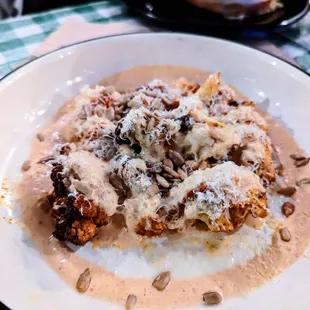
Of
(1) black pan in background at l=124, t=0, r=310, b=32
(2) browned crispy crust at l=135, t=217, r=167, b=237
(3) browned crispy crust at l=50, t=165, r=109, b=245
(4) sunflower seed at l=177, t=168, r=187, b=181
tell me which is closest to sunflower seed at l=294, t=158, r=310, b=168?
(4) sunflower seed at l=177, t=168, r=187, b=181

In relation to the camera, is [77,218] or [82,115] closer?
[77,218]

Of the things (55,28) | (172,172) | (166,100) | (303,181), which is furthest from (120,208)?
(55,28)

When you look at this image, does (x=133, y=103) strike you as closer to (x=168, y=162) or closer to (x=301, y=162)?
(x=168, y=162)

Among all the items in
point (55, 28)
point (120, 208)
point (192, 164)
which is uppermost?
point (192, 164)

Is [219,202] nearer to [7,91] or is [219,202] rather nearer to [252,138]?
→ [252,138]

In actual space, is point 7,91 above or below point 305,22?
below

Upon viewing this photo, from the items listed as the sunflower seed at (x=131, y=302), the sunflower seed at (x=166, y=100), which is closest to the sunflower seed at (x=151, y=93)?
the sunflower seed at (x=166, y=100)

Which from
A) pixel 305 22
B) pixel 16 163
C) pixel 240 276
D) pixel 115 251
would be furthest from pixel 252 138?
pixel 305 22
